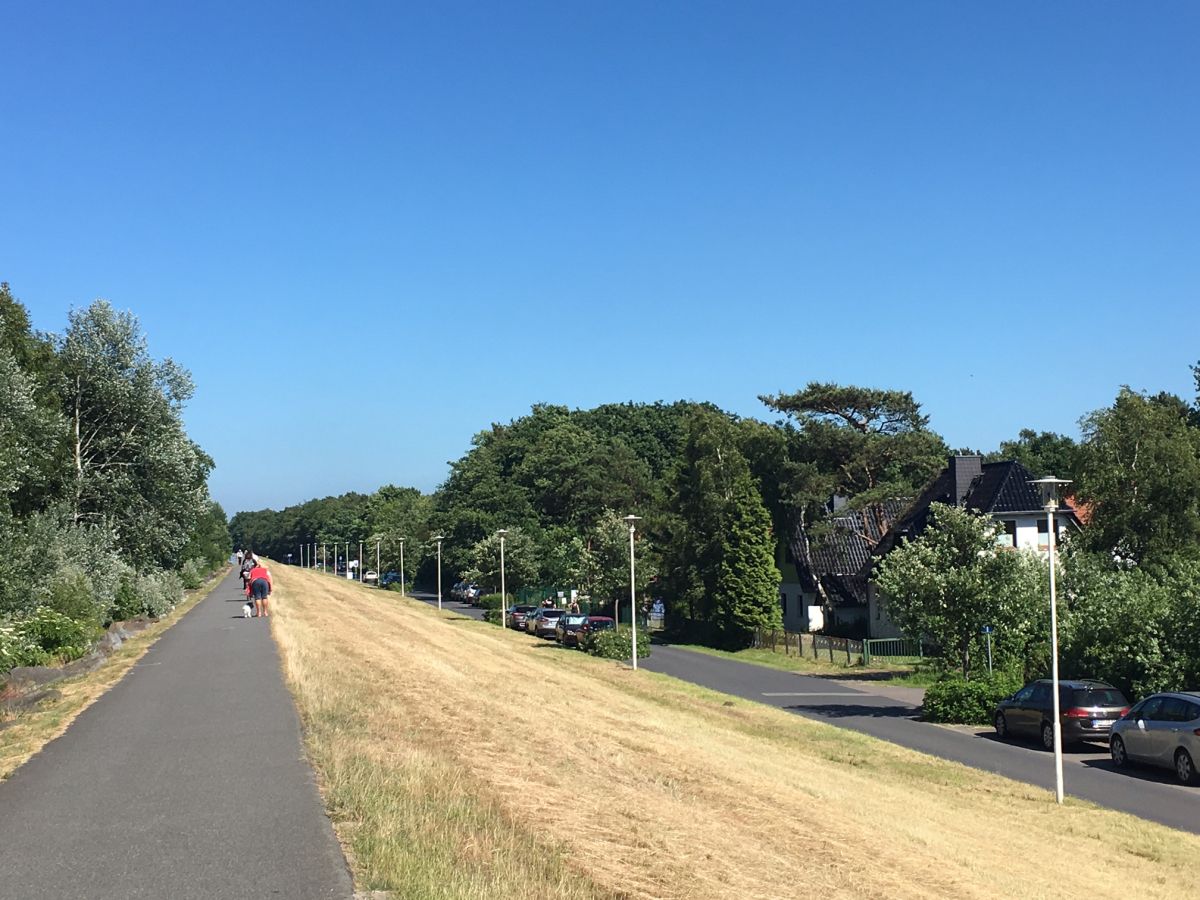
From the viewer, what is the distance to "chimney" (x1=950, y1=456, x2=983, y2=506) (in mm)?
57125

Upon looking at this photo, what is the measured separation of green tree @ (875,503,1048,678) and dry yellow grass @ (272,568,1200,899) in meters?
7.23

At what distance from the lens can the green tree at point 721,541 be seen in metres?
58.4

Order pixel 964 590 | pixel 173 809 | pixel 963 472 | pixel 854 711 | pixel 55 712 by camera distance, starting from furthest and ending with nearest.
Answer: pixel 963 472, pixel 854 711, pixel 964 590, pixel 55 712, pixel 173 809

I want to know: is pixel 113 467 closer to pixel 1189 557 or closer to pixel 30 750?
pixel 30 750

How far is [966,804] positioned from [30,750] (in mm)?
14019

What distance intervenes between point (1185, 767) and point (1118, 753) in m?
2.23

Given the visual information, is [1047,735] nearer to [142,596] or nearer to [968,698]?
[968,698]

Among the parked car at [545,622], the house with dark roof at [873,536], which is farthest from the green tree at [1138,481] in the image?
the parked car at [545,622]

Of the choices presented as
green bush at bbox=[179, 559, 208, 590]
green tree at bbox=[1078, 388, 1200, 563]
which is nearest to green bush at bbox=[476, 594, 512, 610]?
green bush at bbox=[179, 559, 208, 590]

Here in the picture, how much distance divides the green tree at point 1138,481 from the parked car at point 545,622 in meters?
27.3

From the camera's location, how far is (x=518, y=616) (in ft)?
212

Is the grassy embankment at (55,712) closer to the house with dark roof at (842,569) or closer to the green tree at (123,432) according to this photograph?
the green tree at (123,432)

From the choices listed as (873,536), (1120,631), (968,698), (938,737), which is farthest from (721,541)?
(938,737)

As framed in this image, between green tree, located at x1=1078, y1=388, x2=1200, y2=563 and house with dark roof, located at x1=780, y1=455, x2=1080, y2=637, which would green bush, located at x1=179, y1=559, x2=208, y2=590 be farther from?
green tree, located at x1=1078, y1=388, x2=1200, y2=563
